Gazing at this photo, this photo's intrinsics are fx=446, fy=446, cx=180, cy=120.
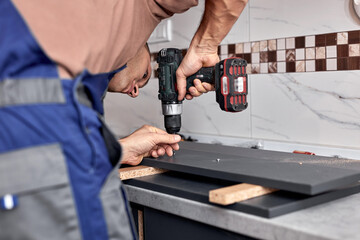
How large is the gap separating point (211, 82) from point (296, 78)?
0.59 m

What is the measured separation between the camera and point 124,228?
0.97 metres

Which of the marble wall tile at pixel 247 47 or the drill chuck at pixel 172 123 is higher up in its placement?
the marble wall tile at pixel 247 47

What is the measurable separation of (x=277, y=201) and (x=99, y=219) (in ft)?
1.37

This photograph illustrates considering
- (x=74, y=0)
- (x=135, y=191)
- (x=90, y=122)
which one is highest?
(x=74, y=0)

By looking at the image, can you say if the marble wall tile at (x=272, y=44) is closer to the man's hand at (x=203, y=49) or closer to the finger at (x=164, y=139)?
the man's hand at (x=203, y=49)

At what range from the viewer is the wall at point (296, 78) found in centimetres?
181

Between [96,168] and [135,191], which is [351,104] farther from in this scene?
[96,168]

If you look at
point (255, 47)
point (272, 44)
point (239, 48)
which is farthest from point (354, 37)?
point (239, 48)

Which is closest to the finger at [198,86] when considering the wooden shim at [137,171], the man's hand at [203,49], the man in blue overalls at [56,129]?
the man's hand at [203,49]

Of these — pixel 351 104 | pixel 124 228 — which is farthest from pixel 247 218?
pixel 351 104

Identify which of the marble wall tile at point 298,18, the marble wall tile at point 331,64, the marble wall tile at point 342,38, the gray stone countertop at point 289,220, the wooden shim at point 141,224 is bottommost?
the wooden shim at point 141,224

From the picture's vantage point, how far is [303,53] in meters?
1.94

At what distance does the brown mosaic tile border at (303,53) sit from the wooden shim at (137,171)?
87cm

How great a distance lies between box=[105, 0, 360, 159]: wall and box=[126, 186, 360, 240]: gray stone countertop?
73 centimetres
